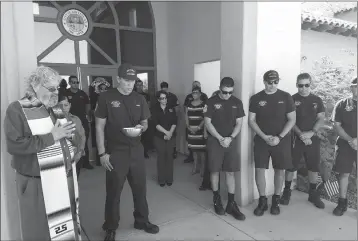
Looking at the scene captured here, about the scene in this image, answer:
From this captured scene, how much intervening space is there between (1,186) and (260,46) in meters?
3.39

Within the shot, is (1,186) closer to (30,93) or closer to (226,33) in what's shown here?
(30,93)

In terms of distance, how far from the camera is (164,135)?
15.4ft

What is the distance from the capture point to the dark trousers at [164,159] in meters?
4.77

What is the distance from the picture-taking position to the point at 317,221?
3396mm

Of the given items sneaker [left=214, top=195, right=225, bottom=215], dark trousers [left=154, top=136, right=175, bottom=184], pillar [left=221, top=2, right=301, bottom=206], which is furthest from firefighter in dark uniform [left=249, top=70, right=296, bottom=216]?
dark trousers [left=154, top=136, right=175, bottom=184]

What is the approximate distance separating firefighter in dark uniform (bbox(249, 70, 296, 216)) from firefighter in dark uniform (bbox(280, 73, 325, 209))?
0.27 metres

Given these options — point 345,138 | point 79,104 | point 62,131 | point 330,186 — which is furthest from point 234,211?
point 79,104

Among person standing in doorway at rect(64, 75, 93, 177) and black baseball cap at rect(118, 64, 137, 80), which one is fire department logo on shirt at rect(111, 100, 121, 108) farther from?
person standing in doorway at rect(64, 75, 93, 177)

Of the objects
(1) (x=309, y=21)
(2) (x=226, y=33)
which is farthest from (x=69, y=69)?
(1) (x=309, y=21)

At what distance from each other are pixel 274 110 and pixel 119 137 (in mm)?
1997

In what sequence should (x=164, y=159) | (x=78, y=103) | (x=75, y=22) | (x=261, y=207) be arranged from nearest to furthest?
(x=261, y=207) < (x=164, y=159) < (x=78, y=103) < (x=75, y=22)

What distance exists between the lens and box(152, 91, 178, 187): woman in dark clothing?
470cm

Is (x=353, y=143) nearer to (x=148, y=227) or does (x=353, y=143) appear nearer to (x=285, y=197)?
(x=285, y=197)

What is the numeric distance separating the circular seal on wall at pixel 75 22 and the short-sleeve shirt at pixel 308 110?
5.50 metres
